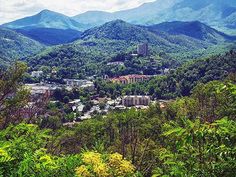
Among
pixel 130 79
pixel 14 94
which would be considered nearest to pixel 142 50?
pixel 130 79

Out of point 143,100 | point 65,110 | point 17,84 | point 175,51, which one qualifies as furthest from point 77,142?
point 175,51

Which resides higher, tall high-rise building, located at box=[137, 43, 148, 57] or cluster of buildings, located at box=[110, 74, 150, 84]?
tall high-rise building, located at box=[137, 43, 148, 57]

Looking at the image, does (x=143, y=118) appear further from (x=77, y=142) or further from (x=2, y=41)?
(x=2, y=41)

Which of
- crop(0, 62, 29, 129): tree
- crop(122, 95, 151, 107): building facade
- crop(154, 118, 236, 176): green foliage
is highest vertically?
crop(154, 118, 236, 176): green foliage

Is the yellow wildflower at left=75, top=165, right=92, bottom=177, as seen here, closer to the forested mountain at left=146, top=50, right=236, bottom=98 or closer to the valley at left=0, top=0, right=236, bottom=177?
the valley at left=0, top=0, right=236, bottom=177

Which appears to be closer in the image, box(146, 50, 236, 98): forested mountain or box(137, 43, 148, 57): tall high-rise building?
box(146, 50, 236, 98): forested mountain

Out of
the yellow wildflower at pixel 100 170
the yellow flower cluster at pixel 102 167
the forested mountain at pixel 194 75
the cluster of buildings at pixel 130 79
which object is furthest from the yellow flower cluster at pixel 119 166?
the cluster of buildings at pixel 130 79

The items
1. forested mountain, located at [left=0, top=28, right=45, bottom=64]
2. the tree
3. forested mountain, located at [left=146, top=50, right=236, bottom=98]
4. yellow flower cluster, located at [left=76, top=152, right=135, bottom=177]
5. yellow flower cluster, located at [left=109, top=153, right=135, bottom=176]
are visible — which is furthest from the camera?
forested mountain, located at [left=0, top=28, right=45, bottom=64]

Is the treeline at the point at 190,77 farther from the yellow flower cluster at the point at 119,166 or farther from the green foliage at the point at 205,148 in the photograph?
the green foliage at the point at 205,148

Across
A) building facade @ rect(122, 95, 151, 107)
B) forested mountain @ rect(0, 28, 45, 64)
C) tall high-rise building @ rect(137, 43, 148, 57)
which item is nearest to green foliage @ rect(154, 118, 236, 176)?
building facade @ rect(122, 95, 151, 107)
